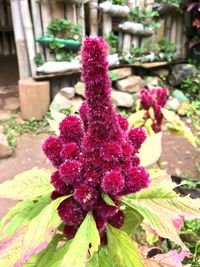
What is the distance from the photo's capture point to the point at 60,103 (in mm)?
4160

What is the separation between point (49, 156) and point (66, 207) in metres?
0.13

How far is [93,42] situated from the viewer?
645 mm

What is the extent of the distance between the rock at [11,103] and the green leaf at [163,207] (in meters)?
3.93

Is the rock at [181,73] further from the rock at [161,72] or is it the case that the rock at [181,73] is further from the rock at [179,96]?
the rock at [179,96]

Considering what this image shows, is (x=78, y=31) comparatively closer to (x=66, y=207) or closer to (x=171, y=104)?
(x=171, y=104)

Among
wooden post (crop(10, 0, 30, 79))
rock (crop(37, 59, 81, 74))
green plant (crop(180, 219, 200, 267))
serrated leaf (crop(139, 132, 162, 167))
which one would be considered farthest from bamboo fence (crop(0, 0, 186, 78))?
serrated leaf (crop(139, 132, 162, 167))

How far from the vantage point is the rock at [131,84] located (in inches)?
180

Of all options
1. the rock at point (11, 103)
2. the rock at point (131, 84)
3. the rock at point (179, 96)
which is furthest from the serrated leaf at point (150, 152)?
the rock at point (179, 96)

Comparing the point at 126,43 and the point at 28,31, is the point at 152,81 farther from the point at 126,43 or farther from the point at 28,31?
the point at 28,31

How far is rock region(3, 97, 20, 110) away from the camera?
4543mm

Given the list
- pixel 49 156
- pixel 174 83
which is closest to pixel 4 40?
pixel 174 83

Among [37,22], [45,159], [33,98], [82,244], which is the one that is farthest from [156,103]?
[37,22]

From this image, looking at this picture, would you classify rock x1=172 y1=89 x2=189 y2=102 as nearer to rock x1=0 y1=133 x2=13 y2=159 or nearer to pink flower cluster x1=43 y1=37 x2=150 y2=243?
rock x1=0 y1=133 x2=13 y2=159

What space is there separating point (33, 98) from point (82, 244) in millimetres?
3581
